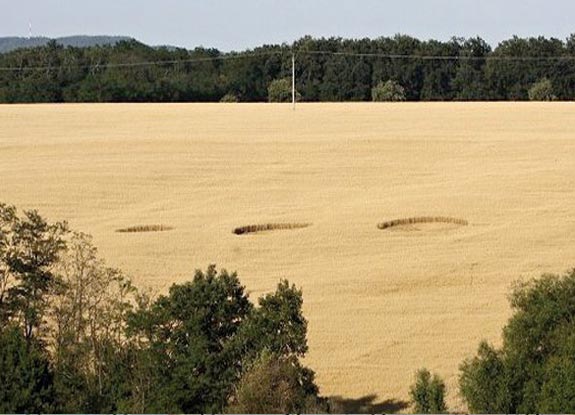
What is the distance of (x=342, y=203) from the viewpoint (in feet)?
187

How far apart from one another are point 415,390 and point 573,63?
8196 cm

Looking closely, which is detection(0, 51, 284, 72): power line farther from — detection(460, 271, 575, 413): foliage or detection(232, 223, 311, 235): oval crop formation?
detection(460, 271, 575, 413): foliage

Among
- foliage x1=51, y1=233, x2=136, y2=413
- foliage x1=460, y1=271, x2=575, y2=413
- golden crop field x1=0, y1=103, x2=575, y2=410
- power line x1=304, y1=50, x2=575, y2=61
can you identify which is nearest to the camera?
foliage x1=460, y1=271, x2=575, y2=413

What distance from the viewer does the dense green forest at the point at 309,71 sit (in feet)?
344

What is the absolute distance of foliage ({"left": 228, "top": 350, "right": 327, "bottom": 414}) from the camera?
2300 centimetres

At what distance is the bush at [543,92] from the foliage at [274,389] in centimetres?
8112

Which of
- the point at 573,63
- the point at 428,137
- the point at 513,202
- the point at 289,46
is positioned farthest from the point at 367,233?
the point at 289,46

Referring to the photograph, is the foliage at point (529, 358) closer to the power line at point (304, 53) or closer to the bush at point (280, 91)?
the power line at point (304, 53)

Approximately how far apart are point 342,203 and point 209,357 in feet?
107

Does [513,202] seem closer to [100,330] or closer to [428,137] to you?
[428,137]

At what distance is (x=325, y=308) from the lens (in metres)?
39.0

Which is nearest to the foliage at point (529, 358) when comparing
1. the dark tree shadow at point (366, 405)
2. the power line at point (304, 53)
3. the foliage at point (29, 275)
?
the dark tree shadow at point (366, 405)

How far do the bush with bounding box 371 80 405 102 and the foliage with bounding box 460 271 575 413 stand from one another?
3233 inches

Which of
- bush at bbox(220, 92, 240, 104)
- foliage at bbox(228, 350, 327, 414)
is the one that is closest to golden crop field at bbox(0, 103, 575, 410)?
foliage at bbox(228, 350, 327, 414)
